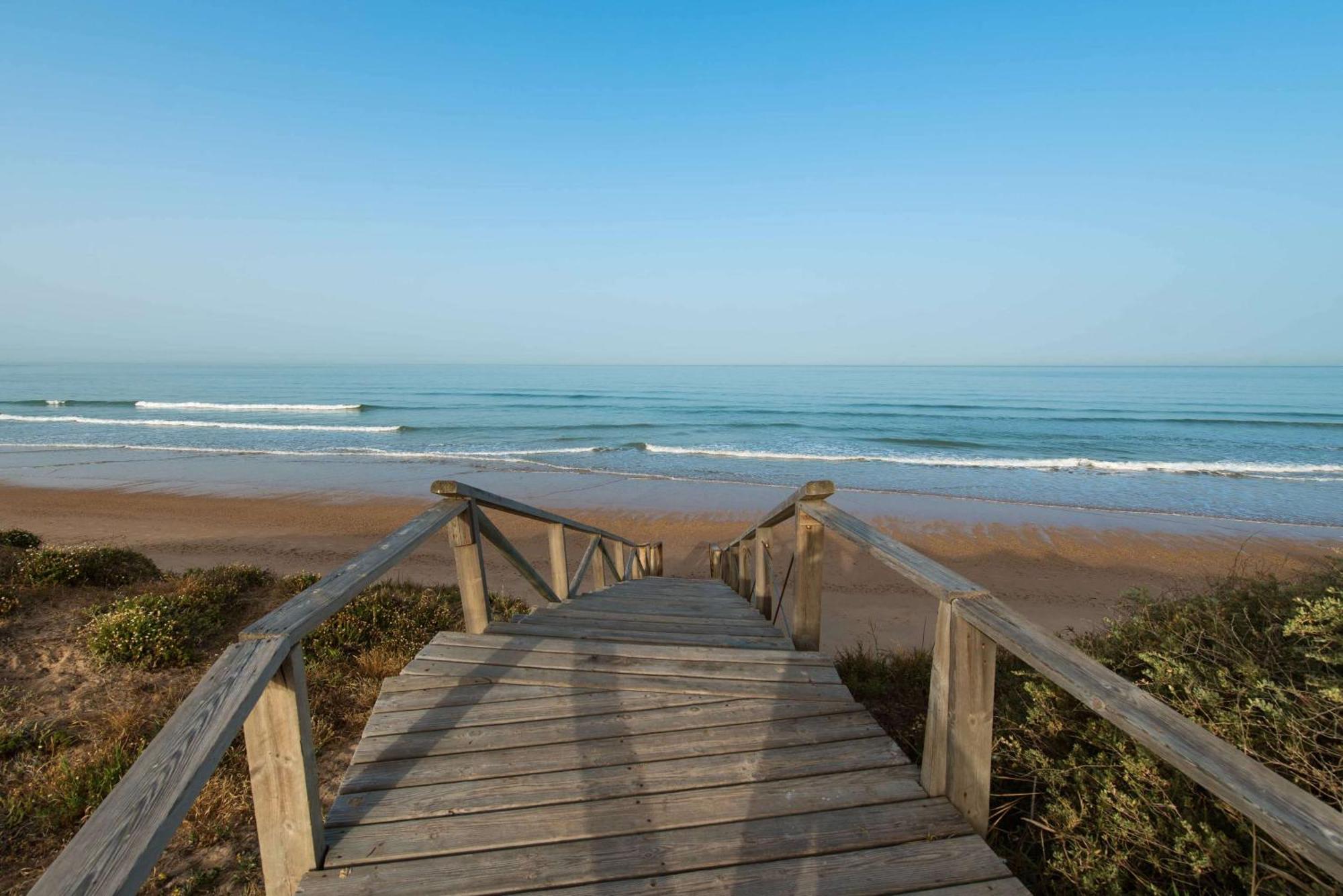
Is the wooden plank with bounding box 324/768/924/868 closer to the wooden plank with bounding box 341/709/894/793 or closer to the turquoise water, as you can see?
the wooden plank with bounding box 341/709/894/793

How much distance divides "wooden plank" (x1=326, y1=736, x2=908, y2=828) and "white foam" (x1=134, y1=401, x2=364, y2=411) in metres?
42.3

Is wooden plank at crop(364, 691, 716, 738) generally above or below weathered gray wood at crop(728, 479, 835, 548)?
below

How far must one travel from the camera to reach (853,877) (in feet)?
6.41

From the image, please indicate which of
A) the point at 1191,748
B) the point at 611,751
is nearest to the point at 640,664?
the point at 611,751

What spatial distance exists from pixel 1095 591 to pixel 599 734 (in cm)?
1040

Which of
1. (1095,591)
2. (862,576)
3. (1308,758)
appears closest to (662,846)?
(1308,758)

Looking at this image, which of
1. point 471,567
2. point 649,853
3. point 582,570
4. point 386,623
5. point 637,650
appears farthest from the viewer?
point 582,570

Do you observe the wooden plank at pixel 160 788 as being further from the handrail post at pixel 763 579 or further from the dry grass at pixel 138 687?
A: the handrail post at pixel 763 579

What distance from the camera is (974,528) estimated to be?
536 inches

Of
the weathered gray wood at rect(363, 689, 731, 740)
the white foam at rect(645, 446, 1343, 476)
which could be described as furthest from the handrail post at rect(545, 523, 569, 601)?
the white foam at rect(645, 446, 1343, 476)

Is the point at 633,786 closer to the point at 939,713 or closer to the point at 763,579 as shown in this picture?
the point at 939,713

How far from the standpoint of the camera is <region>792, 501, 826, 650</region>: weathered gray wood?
3.75 meters

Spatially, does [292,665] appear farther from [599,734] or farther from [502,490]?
[502,490]

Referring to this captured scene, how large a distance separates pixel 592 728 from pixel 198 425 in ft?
121
